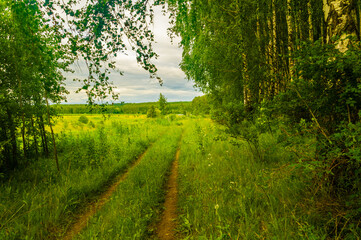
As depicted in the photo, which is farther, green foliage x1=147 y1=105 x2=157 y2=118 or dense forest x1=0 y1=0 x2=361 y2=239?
green foliage x1=147 y1=105 x2=157 y2=118

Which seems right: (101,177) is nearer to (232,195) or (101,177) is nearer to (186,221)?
(186,221)

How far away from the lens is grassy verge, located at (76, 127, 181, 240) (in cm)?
302

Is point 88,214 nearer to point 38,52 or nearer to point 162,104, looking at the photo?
point 38,52

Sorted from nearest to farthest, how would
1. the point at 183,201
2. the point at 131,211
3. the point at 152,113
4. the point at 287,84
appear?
the point at 287,84
the point at 131,211
the point at 183,201
the point at 152,113

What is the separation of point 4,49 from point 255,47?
976cm

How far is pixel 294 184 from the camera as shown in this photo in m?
3.27

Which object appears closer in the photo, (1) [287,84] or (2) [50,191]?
(1) [287,84]

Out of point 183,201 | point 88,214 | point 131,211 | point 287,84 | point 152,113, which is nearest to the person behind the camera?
point 287,84

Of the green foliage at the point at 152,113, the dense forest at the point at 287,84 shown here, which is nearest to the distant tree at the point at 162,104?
the green foliage at the point at 152,113

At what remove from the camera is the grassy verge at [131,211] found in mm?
3023

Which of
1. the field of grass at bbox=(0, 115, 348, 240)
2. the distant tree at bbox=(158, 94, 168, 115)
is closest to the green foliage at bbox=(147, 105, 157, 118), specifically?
the distant tree at bbox=(158, 94, 168, 115)

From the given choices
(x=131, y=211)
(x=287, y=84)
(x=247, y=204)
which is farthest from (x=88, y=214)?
(x=287, y=84)

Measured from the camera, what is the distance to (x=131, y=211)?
362 cm

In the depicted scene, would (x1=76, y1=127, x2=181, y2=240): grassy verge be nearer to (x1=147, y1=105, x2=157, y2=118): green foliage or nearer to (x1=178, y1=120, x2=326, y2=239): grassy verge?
(x1=178, y1=120, x2=326, y2=239): grassy verge
